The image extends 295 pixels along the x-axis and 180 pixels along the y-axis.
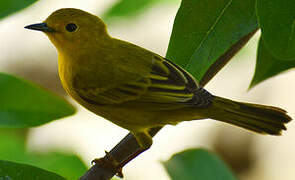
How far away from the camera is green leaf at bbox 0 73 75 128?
303 centimetres

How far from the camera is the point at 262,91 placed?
780 cm

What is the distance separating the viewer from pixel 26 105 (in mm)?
3115

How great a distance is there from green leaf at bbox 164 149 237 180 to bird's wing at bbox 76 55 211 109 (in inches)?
11.7

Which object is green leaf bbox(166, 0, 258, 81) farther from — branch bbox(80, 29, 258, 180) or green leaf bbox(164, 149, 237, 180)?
green leaf bbox(164, 149, 237, 180)

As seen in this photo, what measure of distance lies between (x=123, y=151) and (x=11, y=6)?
109cm

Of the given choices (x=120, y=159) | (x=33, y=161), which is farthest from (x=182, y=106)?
(x=33, y=161)

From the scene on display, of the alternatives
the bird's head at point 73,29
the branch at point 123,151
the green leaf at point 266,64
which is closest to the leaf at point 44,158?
the branch at point 123,151

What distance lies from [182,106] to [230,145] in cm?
473

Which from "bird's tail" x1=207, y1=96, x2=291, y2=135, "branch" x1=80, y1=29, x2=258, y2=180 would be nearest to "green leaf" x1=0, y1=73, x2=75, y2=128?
"branch" x1=80, y1=29, x2=258, y2=180

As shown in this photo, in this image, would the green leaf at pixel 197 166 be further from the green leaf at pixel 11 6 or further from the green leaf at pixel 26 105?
the green leaf at pixel 11 6

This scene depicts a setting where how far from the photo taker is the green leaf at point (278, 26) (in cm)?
254

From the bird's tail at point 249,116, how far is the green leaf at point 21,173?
1105mm

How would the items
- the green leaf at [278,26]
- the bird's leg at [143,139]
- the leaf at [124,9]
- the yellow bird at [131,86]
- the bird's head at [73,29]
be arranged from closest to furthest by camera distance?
the green leaf at [278,26]
the yellow bird at [131,86]
the bird's leg at [143,139]
the bird's head at [73,29]
the leaf at [124,9]

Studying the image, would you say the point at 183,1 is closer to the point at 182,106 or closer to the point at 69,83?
the point at 182,106
